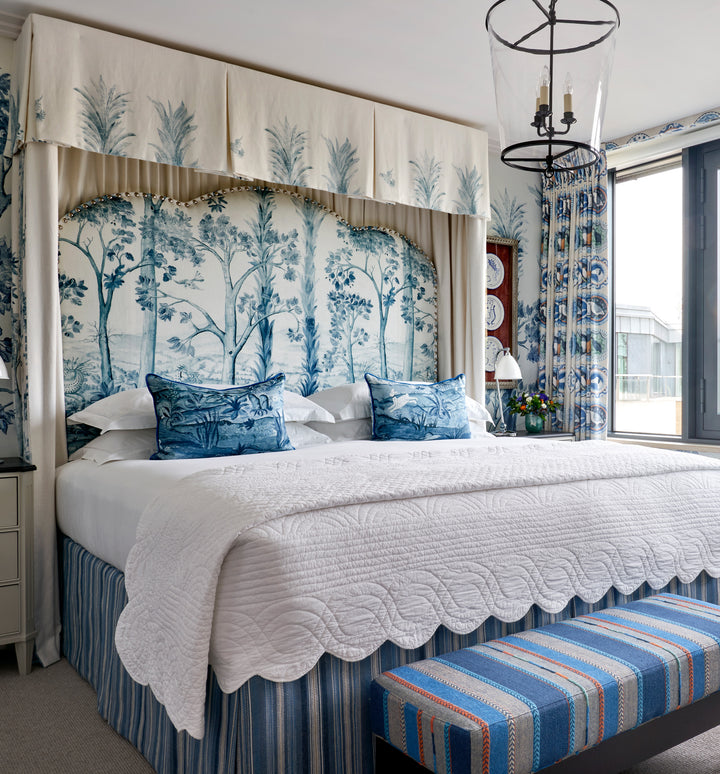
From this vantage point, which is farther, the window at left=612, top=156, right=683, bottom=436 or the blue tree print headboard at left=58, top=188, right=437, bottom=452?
the window at left=612, top=156, right=683, bottom=436

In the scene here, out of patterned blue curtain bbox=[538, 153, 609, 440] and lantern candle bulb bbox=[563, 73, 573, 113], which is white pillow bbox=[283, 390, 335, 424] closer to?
lantern candle bulb bbox=[563, 73, 573, 113]

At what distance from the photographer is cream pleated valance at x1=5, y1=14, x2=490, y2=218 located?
2799 millimetres

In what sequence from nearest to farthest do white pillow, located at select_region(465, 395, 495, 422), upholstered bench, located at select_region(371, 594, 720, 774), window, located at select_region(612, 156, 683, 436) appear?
upholstered bench, located at select_region(371, 594, 720, 774) < white pillow, located at select_region(465, 395, 495, 422) < window, located at select_region(612, 156, 683, 436)


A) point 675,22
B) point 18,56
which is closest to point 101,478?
point 18,56

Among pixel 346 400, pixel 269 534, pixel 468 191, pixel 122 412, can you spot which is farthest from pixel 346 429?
pixel 269 534

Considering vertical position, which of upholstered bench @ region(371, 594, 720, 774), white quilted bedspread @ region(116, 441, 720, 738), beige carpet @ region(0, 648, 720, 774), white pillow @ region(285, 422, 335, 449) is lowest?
beige carpet @ region(0, 648, 720, 774)

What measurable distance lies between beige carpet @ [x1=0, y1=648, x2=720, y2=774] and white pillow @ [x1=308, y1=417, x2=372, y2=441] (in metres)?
1.43

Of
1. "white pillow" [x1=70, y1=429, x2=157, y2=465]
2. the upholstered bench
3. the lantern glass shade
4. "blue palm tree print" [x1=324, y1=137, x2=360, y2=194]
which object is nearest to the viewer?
the upholstered bench

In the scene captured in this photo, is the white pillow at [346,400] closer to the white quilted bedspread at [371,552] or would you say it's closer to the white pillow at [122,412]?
the white pillow at [122,412]

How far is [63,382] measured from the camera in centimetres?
289

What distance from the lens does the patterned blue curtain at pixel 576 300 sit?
4.38 m

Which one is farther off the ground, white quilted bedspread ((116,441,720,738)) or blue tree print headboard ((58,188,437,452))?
blue tree print headboard ((58,188,437,452))

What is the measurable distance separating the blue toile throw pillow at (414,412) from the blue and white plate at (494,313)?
1183mm

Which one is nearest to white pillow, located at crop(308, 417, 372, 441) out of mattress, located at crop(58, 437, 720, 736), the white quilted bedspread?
mattress, located at crop(58, 437, 720, 736)
